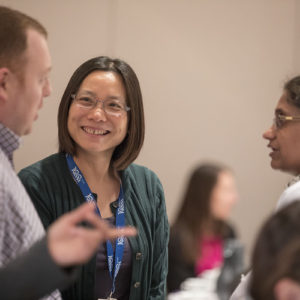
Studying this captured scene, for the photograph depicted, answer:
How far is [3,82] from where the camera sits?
43.1 inches

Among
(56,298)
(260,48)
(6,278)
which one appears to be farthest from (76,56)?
(6,278)

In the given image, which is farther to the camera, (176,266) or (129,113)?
(129,113)

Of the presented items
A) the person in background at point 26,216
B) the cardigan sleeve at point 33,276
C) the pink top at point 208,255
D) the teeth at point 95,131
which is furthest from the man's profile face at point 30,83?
the pink top at point 208,255

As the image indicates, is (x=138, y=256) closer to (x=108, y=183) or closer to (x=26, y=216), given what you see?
(x=108, y=183)

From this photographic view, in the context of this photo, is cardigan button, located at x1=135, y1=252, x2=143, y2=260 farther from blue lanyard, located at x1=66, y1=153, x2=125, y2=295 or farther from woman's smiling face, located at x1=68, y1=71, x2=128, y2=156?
woman's smiling face, located at x1=68, y1=71, x2=128, y2=156

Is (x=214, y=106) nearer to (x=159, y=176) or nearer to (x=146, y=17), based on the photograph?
(x=159, y=176)

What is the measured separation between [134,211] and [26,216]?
0.31m

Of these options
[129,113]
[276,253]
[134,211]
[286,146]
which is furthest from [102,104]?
[276,253]

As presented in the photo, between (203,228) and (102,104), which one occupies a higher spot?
(102,104)

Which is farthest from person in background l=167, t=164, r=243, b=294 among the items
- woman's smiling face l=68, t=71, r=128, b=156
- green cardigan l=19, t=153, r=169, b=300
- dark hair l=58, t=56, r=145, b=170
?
dark hair l=58, t=56, r=145, b=170

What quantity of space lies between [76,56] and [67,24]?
155 mm

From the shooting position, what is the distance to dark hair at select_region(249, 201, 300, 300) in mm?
869

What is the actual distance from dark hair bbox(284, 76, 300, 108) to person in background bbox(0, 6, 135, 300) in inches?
19.5

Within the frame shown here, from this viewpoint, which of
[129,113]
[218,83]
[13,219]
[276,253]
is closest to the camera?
[276,253]
